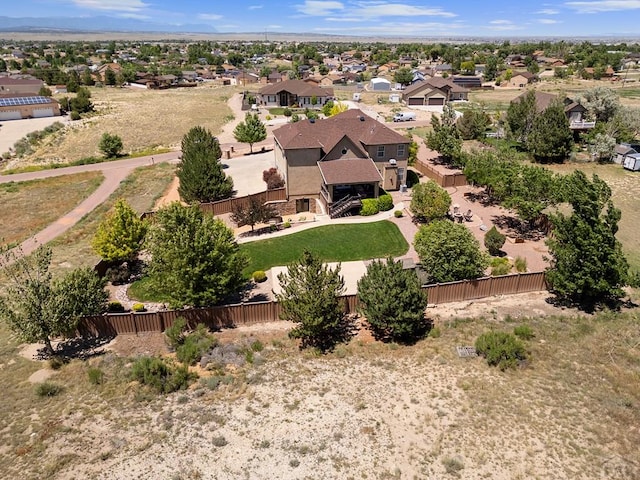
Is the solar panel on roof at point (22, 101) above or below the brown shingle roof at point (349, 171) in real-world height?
above

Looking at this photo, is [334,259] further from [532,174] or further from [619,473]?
[619,473]

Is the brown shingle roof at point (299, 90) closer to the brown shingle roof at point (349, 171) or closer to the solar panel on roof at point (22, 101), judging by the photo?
the solar panel on roof at point (22, 101)

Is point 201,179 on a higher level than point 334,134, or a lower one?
lower

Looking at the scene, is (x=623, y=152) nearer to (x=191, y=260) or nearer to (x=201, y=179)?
(x=201, y=179)

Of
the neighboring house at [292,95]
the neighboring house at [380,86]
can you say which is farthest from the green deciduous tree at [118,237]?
the neighboring house at [380,86]

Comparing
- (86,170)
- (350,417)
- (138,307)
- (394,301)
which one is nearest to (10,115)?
(86,170)

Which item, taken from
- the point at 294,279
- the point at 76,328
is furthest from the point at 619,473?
the point at 76,328
